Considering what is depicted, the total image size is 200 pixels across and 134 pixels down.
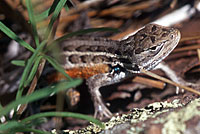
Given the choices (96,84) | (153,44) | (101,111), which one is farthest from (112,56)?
(101,111)

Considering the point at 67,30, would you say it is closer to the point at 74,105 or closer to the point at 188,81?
the point at 74,105

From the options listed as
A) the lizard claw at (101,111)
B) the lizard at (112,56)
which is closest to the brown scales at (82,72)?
the lizard at (112,56)

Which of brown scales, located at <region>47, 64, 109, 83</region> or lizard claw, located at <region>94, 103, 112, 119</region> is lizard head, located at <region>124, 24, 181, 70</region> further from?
lizard claw, located at <region>94, 103, 112, 119</region>

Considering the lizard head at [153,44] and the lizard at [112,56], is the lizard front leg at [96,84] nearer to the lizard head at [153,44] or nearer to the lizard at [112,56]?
the lizard at [112,56]

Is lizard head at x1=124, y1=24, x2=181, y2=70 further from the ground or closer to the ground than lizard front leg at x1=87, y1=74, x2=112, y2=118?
further from the ground

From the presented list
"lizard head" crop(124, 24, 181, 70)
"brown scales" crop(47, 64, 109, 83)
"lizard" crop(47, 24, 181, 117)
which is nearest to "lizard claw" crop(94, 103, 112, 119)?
"lizard" crop(47, 24, 181, 117)

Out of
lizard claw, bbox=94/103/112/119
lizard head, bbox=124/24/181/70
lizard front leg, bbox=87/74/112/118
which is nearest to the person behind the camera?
lizard head, bbox=124/24/181/70

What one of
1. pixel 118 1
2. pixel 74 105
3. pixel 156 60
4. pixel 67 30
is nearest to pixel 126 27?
pixel 118 1
